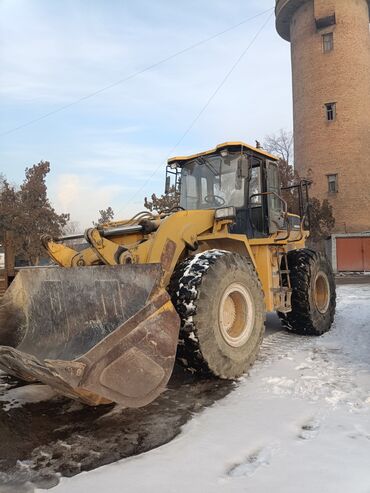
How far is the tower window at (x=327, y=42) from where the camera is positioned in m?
26.7

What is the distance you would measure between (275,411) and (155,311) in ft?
4.43

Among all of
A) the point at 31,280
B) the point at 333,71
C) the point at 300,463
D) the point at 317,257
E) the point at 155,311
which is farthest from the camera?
the point at 333,71

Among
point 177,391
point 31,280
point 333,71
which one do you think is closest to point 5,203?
point 31,280

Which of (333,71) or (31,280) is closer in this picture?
(31,280)

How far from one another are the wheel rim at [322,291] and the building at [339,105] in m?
19.7

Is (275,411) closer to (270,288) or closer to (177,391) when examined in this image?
(177,391)

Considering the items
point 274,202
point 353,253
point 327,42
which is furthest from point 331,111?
point 274,202

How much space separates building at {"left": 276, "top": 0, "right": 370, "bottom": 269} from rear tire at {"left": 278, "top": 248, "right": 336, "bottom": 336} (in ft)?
64.9

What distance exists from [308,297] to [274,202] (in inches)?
61.1

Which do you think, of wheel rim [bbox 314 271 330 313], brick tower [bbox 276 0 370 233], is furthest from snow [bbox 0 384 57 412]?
brick tower [bbox 276 0 370 233]

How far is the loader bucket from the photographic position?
3330 mm

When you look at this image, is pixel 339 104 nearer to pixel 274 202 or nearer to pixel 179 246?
pixel 274 202

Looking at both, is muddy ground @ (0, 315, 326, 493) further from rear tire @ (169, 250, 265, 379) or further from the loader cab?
the loader cab

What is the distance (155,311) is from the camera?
373cm
